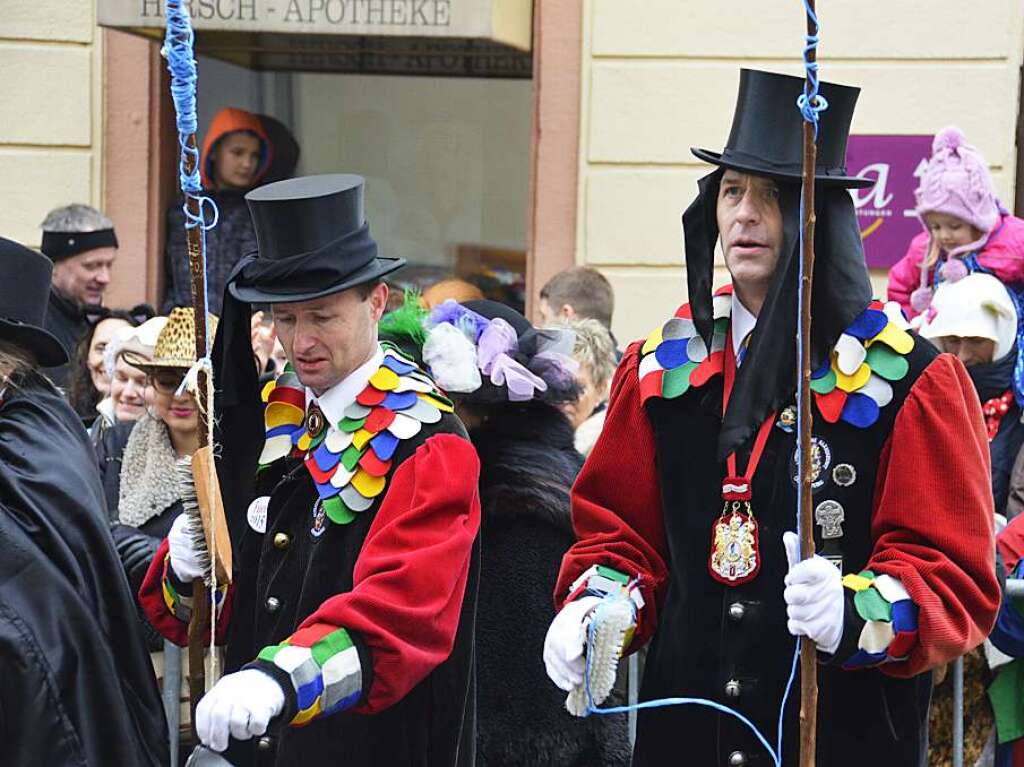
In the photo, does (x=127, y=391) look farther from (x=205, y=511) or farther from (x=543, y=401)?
(x=205, y=511)

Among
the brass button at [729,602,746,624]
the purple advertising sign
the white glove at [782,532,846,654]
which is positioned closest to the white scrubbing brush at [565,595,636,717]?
the brass button at [729,602,746,624]

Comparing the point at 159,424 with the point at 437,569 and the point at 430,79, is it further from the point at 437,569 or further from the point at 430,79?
the point at 430,79

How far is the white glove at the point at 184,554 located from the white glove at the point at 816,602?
1.26 metres

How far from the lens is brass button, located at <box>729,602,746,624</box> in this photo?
336 centimetres

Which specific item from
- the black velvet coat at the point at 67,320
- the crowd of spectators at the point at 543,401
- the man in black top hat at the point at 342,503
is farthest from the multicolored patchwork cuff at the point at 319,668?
the black velvet coat at the point at 67,320

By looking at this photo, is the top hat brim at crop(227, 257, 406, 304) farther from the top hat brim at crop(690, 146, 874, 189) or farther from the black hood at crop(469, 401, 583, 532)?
the black hood at crop(469, 401, 583, 532)

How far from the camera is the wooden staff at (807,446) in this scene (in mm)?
3025

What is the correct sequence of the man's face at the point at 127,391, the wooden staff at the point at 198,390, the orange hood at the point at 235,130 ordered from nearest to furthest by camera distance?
the wooden staff at the point at 198,390, the man's face at the point at 127,391, the orange hood at the point at 235,130

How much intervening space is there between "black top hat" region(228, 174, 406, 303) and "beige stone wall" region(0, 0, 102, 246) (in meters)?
5.06

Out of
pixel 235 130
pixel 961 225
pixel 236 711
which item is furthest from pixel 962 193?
pixel 235 130

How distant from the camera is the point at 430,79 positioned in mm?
9188

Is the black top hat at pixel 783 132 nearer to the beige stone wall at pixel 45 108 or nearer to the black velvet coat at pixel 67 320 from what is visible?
the black velvet coat at pixel 67 320

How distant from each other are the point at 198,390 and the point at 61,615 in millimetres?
539

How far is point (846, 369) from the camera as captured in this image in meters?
3.33
